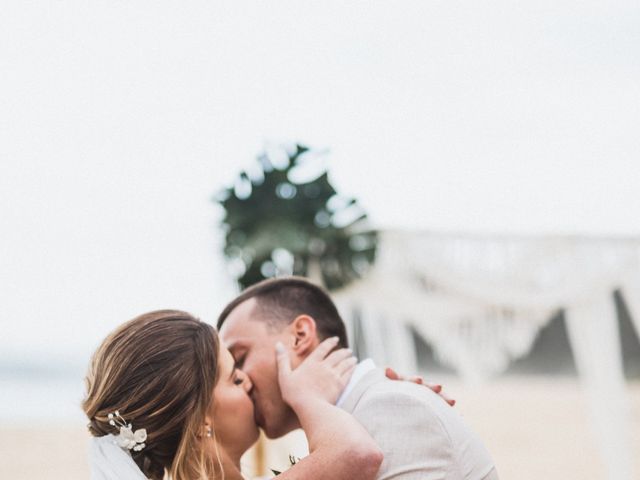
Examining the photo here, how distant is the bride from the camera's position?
2104 millimetres

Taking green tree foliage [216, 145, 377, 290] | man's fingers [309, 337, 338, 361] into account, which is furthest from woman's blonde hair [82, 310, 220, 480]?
green tree foliage [216, 145, 377, 290]

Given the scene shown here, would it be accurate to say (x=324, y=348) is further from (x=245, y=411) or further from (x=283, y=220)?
(x=283, y=220)

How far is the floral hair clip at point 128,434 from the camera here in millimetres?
2172

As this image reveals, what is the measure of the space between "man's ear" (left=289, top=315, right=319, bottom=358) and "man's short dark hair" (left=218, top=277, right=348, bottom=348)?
0.13 feet

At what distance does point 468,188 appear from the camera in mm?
12562

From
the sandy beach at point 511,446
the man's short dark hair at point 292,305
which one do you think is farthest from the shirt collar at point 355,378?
the sandy beach at point 511,446

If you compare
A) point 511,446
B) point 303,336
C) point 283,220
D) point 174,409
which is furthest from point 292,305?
point 511,446

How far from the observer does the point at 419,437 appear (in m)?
2.08

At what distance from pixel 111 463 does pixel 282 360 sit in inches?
25.5

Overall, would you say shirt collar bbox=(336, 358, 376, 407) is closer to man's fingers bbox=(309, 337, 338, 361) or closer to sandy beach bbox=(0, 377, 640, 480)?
man's fingers bbox=(309, 337, 338, 361)

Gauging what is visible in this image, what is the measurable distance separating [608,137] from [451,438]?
1187cm

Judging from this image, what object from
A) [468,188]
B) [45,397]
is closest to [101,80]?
[45,397]

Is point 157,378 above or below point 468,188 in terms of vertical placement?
above

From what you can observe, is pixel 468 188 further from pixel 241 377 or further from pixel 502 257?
pixel 241 377
